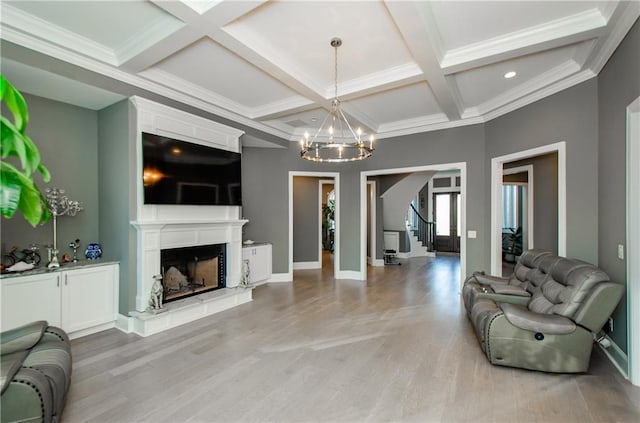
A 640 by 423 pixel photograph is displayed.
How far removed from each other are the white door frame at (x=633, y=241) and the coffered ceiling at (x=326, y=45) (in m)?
0.86

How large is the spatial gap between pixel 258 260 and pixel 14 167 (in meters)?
4.92

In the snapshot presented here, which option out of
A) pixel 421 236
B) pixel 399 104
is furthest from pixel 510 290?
pixel 421 236

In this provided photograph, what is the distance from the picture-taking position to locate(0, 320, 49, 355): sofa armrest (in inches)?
78.1

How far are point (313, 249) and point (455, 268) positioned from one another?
3.65 metres

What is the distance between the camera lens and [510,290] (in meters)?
3.44

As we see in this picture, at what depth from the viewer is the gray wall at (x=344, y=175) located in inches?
211

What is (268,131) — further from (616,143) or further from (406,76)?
(616,143)

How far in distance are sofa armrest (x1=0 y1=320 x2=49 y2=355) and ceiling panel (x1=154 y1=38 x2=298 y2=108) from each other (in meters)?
2.83

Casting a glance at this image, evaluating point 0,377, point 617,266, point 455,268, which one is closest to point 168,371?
point 0,377

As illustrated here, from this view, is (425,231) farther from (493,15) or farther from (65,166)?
(65,166)

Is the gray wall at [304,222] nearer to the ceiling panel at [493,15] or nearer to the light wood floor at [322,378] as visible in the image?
the light wood floor at [322,378]

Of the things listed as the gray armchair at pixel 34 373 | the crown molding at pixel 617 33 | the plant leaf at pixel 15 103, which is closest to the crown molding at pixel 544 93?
the crown molding at pixel 617 33

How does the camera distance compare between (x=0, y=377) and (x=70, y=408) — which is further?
(x=70, y=408)

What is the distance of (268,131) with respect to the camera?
562 cm
